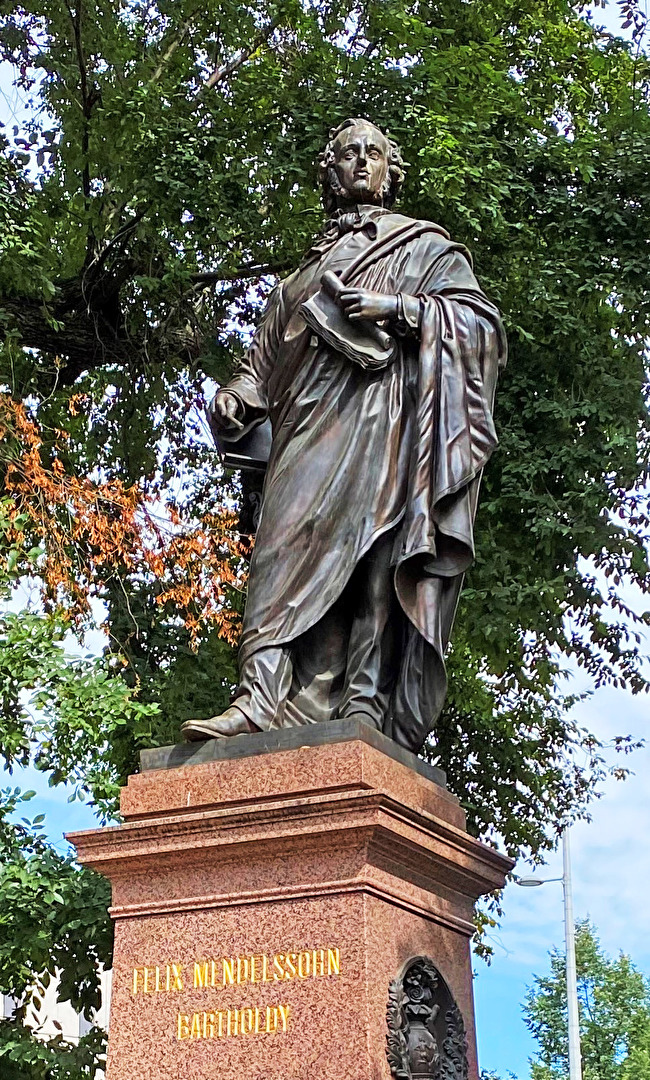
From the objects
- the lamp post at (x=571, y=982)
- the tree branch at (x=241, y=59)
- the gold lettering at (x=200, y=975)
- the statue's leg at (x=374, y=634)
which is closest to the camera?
the gold lettering at (x=200, y=975)

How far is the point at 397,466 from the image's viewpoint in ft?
19.2

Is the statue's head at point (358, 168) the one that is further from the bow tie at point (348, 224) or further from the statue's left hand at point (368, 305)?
the statue's left hand at point (368, 305)

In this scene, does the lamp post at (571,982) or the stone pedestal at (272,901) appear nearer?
the stone pedestal at (272,901)

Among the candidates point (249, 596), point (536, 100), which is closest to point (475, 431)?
point (249, 596)

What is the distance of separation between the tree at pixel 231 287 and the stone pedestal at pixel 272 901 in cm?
524

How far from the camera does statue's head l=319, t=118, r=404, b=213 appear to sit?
21.4 ft

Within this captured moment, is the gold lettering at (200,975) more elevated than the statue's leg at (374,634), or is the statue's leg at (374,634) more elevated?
the statue's leg at (374,634)

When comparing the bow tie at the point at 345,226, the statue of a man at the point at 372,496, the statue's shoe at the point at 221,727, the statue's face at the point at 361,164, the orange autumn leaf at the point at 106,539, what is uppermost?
the orange autumn leaf at the point at 106,539

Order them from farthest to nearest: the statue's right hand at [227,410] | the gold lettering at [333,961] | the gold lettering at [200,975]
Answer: the statue's right hand at [227,410] < the gold lettering at [200,975] < the gold lettering at [333,961]

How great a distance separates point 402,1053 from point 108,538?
7.39 meters

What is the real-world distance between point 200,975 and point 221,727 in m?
0.80

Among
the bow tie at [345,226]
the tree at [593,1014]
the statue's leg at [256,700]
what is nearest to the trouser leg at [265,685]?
the statue's leg at [256,700]

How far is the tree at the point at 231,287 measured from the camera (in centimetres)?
1155

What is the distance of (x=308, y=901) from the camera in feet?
16.2
